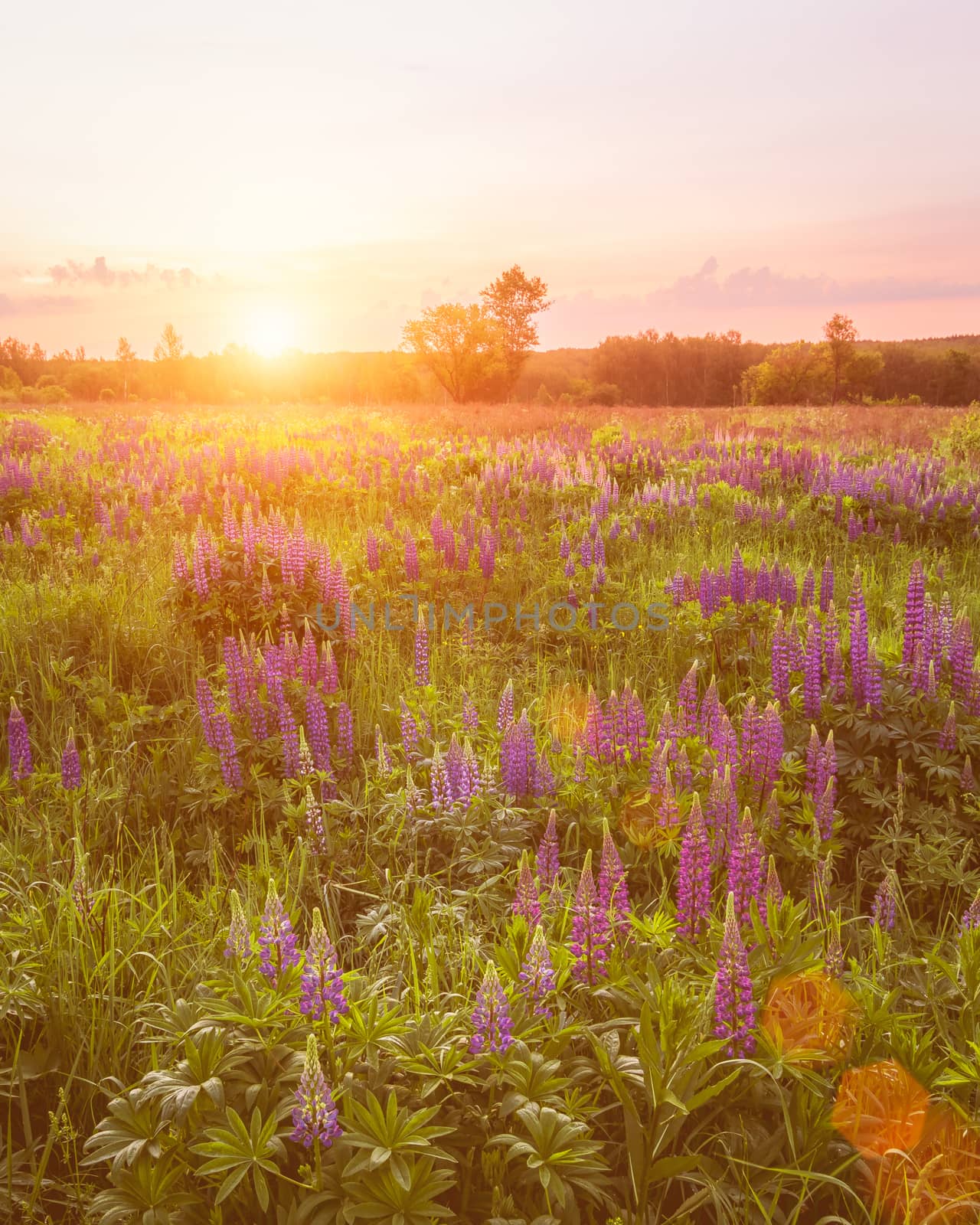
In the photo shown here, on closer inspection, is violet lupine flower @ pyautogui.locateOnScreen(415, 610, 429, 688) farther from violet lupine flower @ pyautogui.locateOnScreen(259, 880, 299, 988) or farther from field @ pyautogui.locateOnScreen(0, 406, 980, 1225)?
violet lupine flower @ pyautogui.locateOnScreen(259, 880, 299, 988)

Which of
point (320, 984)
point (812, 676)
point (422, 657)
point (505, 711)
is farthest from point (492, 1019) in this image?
point (422, 657)

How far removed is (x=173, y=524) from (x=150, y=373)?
74674 millimetres

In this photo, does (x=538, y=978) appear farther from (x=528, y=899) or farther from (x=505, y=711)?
(x=505, y=711)

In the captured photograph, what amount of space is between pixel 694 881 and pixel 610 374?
8572 centimetres

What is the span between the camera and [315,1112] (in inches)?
67.4

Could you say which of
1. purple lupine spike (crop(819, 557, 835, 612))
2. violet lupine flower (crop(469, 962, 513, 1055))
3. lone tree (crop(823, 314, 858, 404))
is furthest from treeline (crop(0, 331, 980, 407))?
violet lupine flower (crop(469, 962, 513, 1055))

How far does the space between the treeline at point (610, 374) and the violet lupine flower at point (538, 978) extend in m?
48.8

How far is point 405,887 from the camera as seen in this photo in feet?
11.0

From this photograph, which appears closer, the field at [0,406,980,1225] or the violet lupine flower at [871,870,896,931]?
the field at [0,406,980,1225]

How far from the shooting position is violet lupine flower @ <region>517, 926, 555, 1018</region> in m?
2.04

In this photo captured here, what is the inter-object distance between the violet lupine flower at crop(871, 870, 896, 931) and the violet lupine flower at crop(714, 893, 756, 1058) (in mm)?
951

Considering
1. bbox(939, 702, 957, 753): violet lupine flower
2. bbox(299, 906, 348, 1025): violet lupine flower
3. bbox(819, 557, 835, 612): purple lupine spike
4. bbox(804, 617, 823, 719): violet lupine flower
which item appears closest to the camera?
bbox(299, 906, 348, 1025): violet lupine flower

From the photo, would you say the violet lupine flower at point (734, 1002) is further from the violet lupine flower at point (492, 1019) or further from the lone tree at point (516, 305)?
the lone tree at point (516, 305)

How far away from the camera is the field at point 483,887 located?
6.07 feet
